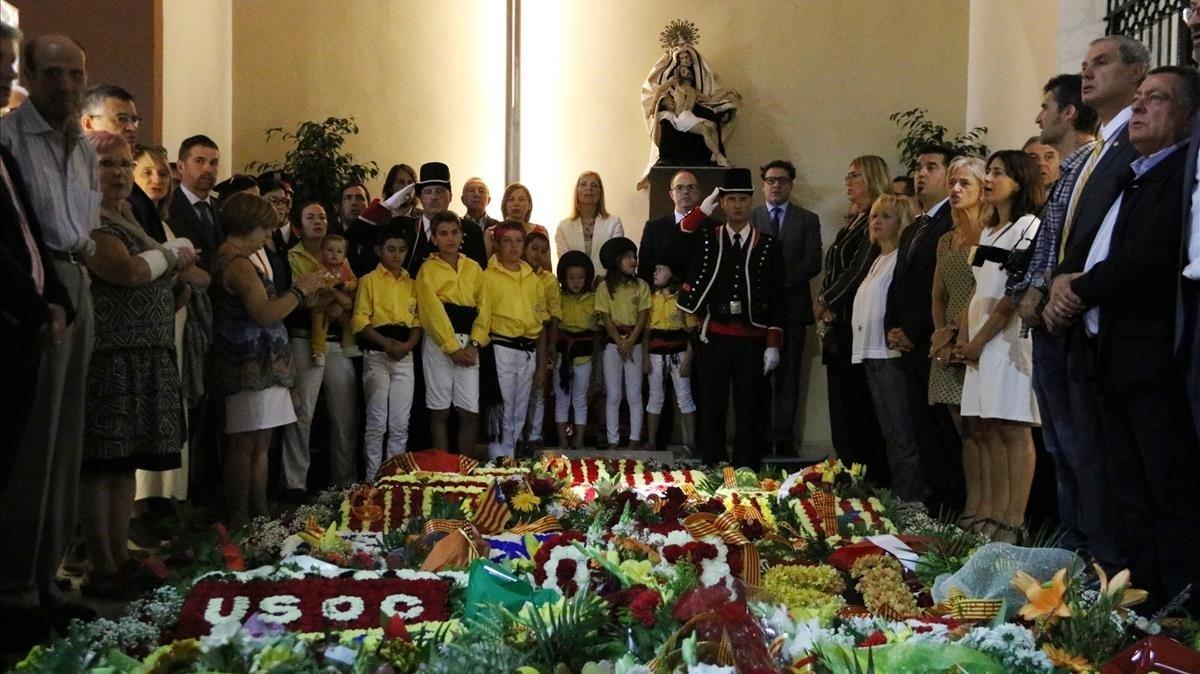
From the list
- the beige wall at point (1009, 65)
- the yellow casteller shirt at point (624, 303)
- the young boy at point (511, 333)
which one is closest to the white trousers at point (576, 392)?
the yellow casteller shirt at point (624, 303)

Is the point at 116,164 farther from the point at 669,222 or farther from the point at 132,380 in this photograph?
the point at 669,222

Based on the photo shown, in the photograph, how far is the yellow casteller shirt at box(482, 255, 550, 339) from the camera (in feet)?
24.3

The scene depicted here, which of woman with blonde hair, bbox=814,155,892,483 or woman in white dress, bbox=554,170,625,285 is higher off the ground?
woman in white dress, bbox=554,170,625,285

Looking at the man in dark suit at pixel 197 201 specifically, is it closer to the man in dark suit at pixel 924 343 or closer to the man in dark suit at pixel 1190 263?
the man in dark suit at pixel 924 343

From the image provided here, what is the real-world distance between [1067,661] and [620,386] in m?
5.42

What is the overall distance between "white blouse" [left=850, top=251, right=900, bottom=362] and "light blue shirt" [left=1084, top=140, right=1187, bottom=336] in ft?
7.19

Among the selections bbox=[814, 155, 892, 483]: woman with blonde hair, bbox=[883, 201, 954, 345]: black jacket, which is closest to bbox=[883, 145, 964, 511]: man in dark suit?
bbox=[883, 201, 954, 345]: black jacket

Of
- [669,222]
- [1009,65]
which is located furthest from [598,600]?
[1009,65]

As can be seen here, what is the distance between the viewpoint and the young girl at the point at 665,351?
26.2ft

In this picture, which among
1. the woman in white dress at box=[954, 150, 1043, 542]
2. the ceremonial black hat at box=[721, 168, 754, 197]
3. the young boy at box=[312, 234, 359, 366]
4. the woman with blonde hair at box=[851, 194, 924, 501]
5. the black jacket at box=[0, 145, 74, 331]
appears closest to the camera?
the black jacket at box=[0, 145, 74, 331]

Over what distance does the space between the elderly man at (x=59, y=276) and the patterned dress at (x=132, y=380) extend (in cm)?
51

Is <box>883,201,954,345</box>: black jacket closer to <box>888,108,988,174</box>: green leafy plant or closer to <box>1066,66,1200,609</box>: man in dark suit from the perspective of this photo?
<box>1066,66,1200,609</box>: man in dark suit

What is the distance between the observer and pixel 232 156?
9656 mm

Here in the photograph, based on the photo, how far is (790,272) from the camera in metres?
8.38
